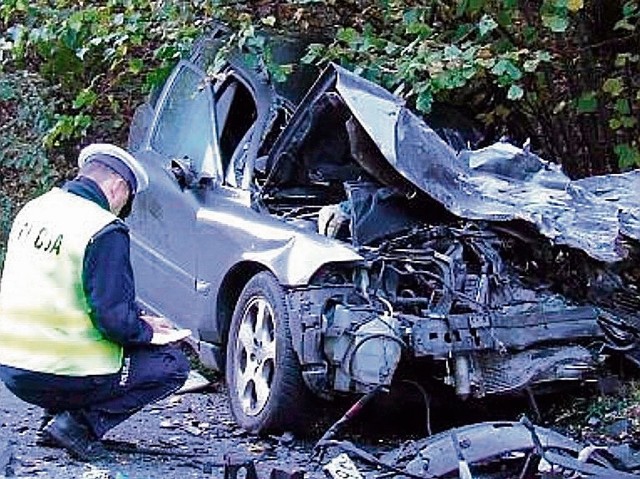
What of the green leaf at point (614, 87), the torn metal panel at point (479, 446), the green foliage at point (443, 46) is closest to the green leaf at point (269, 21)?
the green foliage at point (443, 46)

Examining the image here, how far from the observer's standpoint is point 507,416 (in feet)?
22.6

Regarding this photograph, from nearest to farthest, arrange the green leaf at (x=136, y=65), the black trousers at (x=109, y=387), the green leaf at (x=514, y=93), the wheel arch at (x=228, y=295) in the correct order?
1. the black trousers at (x=109, y=387)
2. the wheel arch at (x=228, y=295)
3. the green leaf at (x=514, y=93)
4. the green leaf at (x=136, y=65)

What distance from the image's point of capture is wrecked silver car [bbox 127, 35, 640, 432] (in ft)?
20.8

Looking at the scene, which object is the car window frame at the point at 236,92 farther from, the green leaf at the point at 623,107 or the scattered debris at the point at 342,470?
the green leaf at the point at 623,107

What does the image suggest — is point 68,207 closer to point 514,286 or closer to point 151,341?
point 151,341

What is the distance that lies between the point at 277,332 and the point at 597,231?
160 cm

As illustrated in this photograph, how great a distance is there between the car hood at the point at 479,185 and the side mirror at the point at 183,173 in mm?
875

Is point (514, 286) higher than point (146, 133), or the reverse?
point (146, 133)

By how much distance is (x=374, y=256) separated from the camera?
21.5ft

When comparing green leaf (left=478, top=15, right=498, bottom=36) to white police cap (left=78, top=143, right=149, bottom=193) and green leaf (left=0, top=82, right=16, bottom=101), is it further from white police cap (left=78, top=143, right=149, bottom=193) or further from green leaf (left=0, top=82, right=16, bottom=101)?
green leaf (left=0, top=82, right=16, bottom=101)

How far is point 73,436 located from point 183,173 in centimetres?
197

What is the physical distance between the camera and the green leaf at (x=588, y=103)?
366 inches

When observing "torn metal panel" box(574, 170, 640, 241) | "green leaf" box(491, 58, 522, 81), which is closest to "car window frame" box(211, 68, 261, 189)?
"green leaf" box(491, 58, 522, 81)

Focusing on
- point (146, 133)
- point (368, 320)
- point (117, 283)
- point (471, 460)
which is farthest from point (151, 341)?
point (146, 133)
